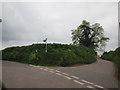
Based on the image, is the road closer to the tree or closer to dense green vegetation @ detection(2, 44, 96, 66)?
dense green vegetation @ detection(2, 44, 96, 66)

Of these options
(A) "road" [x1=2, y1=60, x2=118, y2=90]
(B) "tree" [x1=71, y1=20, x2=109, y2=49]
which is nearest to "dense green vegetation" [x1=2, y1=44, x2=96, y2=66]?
(A) "road" [x1=2, y1=60, x2=118, y2=90]

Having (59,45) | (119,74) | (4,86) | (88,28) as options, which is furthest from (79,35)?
(4,86)

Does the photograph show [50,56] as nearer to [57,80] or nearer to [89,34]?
[57,80]

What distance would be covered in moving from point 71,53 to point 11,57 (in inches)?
402

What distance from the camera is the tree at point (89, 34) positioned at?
5775 cm

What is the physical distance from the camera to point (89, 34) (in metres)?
58.9

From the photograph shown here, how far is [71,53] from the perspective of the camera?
24.8 meters

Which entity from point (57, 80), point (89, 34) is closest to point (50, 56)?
point (57, 80)

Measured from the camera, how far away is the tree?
57.8 metres

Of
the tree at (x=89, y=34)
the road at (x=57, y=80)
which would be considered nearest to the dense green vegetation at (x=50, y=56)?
the road at (x=57, y=80)

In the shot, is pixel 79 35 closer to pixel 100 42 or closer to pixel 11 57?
pixel 100 42

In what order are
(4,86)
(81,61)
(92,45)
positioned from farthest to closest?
(92,45) < (81,61) < (4,86)

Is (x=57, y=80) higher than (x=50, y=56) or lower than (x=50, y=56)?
lower

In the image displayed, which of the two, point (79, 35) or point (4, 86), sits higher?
point (79, 35)
